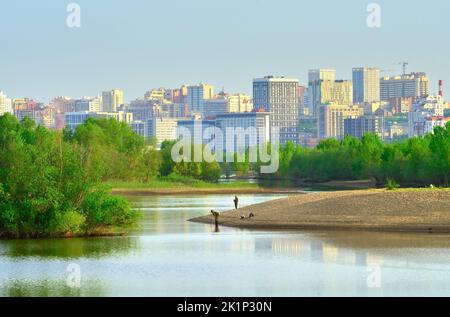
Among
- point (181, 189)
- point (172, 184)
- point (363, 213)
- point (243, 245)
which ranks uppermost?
point (363, 213)

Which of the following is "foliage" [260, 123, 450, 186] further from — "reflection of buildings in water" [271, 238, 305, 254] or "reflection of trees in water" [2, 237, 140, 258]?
"reflection of trees in water" [2, 237, 140, 258]

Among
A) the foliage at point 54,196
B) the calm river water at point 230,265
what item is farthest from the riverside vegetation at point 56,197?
the calm river water at point 230,265

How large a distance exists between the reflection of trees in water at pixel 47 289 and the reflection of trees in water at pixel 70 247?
6321mm

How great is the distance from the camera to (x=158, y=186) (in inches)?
4181

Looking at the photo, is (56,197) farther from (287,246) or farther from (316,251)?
(316,251)

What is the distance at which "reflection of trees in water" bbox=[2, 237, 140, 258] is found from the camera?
134 feet

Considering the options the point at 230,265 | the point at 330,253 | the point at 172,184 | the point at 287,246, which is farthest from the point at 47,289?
the point at 172,184

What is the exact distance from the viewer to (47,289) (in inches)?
1294

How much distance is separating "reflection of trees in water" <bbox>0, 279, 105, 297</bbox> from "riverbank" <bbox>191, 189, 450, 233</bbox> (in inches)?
760

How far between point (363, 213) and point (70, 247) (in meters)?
15.0

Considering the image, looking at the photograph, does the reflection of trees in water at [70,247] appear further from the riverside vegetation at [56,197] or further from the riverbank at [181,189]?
the riverbank at [181,189]

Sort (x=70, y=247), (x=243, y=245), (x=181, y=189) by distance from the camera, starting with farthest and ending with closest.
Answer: (x=181, y=189) < (x=243, y=245) < (x=70, y=247)

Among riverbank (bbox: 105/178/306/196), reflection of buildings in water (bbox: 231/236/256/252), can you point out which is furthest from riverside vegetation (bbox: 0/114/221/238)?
riverbank (bbox: 105/178/306/196)
